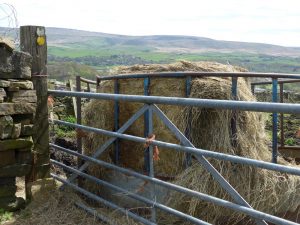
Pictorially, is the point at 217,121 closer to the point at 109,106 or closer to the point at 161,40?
the point at 109,106

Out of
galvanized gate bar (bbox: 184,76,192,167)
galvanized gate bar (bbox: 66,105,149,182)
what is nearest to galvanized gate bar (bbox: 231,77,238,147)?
galvanized gate bar (bbox: 184,76,192,167)

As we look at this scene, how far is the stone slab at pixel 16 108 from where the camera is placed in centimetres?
466

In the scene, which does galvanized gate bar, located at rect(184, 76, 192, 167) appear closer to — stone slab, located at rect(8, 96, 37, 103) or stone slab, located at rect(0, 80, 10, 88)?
stone slab, located at rect(8, 96, 37, 103)

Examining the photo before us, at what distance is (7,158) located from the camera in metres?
4.79

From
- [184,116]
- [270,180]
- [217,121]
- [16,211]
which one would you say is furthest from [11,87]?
[270,180]

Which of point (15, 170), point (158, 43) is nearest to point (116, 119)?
point (15, 170)

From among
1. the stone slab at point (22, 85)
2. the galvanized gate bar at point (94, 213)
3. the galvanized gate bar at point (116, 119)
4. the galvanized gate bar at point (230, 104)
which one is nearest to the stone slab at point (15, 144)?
the stone slab at point (22, 85)

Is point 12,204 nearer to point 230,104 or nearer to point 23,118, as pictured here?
point 23,118

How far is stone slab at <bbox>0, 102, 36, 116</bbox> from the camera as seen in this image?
466 centimetres

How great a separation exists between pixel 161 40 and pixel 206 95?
171 metres

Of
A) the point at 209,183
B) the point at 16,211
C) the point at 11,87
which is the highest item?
the point at 11,87

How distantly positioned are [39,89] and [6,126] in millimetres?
706

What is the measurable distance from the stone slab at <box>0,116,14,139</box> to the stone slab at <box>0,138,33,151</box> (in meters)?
0.06

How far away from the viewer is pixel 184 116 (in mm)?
4715
